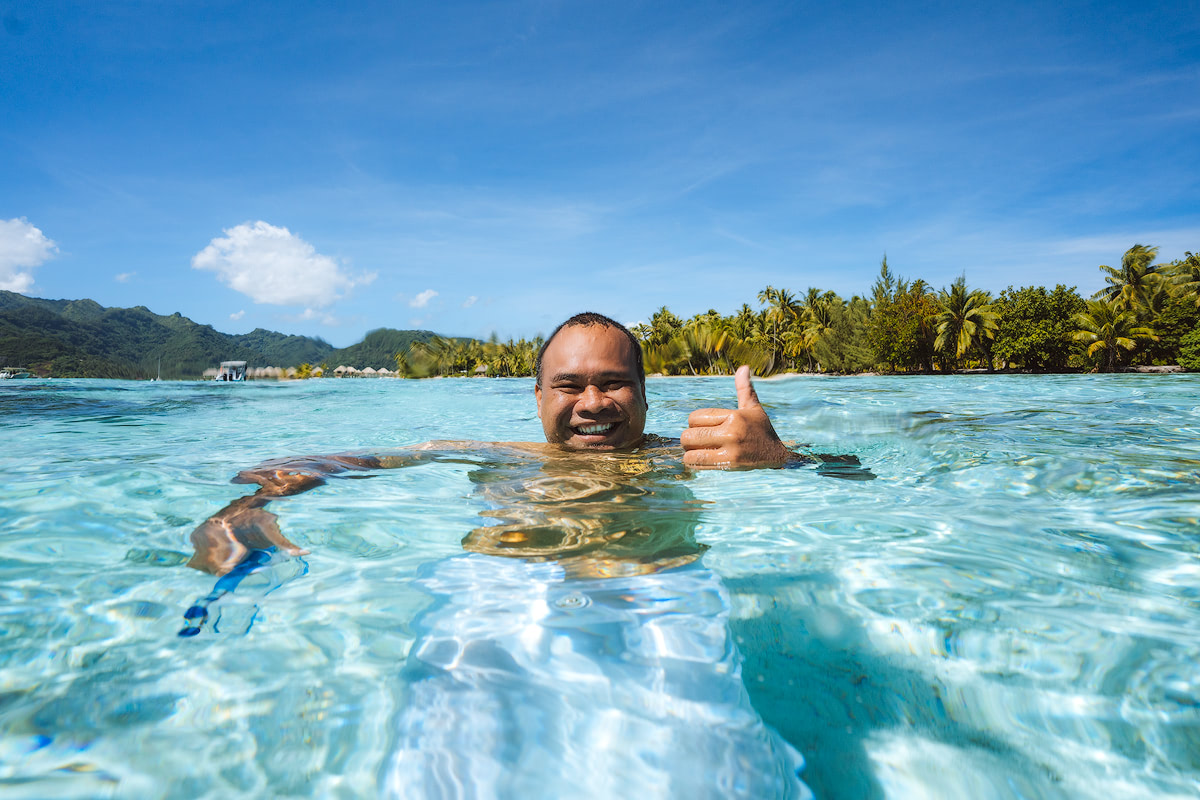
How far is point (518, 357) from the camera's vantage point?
225ft

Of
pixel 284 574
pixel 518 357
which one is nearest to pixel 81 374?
pixel 284 574

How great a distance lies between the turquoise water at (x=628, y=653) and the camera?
1.02 metres

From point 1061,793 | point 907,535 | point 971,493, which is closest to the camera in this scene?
point 1061,793

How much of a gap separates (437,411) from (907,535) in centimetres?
1005

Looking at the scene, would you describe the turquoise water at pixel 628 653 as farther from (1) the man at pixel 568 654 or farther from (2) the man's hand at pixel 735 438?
(2) the man's hand at pixel 735 438

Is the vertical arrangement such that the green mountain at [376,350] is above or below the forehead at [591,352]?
above

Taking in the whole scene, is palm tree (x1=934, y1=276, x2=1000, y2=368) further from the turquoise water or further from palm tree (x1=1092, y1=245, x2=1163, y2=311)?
the turquoise water

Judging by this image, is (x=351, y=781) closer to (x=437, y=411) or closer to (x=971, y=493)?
(x=971, y=493)

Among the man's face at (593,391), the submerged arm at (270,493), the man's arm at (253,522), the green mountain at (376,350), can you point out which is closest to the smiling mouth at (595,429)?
the man's face at (593,391)

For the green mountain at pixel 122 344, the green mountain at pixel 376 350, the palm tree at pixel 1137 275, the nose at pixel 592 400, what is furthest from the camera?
the green mountain at pixel 376 350

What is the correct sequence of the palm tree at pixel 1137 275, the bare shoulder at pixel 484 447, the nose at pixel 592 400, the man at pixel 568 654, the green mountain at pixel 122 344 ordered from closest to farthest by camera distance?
1. the man at pixel 568 654
2. the nose at pixel 592 400
3. the bare shoulder at pixel 484 447
4. the green mountain at pixel 122 344
5. the palm tree at pixel 1137 275

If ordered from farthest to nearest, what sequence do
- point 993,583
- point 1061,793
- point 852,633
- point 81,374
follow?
point 81,374, point 993,583, point 852,633, point 1061,793

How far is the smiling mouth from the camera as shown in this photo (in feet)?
10.7

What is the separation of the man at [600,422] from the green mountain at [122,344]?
3301cm
